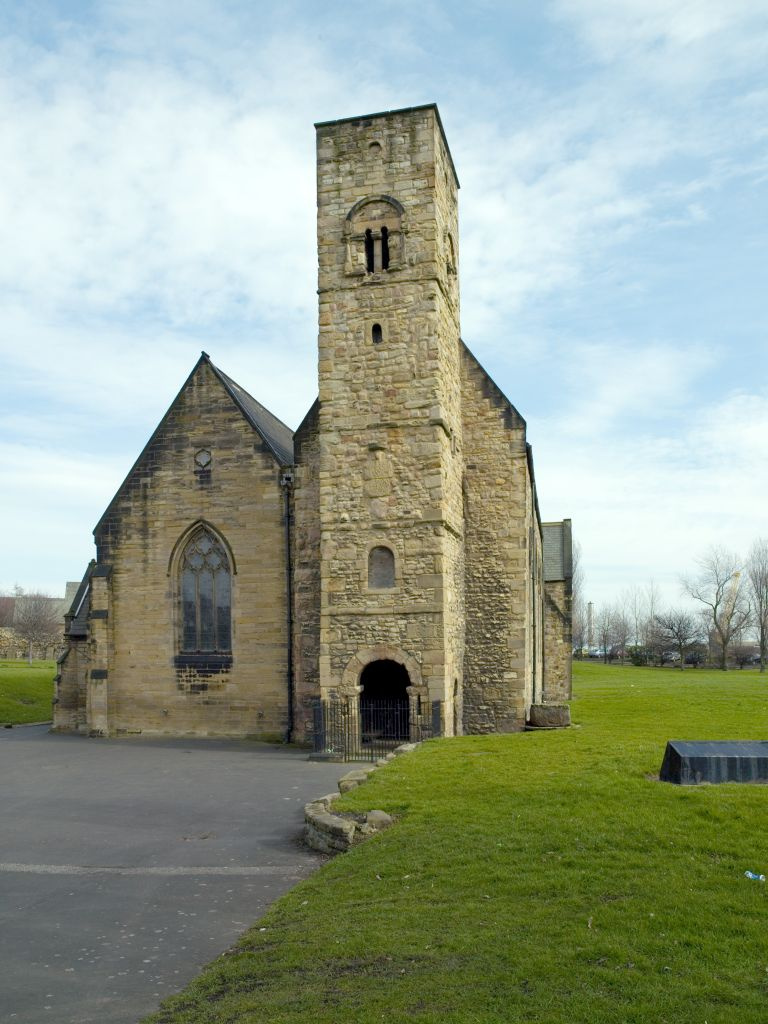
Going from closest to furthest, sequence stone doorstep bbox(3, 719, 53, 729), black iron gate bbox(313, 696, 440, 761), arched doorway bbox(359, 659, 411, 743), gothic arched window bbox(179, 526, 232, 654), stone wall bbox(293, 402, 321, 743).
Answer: black iron gate bbox(313, 696, 440, 761)
arched doorway bbox(359, 659, 411, 743)
stone wall bbox(293, 402, 321, 743)
gothic arched window bbox(179, 526, 232, 654)
stone doorstep bbox(3, 719, 53, 729)

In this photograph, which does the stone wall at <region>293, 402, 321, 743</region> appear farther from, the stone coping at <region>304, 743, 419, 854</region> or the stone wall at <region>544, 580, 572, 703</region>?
the stone wall at <region>544, 580, 572, 703</region>

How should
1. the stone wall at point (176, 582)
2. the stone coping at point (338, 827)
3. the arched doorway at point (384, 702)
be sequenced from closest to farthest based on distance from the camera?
the stone coping at point (338, 827), the arched doorway at point (384, 702), the stone wall at point (176, 582)

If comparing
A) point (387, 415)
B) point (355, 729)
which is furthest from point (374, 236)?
point (355, 729)

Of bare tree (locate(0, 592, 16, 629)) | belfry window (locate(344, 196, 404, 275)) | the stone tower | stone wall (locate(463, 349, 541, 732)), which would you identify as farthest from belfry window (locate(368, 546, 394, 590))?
bare tree (locate(0, 592, 16, 629))

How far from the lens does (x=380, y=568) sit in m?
21.2

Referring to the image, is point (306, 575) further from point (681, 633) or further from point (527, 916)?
point (681, 633)

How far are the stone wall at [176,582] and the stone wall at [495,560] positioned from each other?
5309mm

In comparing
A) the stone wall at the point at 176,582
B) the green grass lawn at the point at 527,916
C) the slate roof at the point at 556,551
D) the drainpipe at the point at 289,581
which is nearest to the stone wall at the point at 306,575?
the drainpipe at the point at 289,581

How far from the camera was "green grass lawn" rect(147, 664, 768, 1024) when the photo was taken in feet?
19.2

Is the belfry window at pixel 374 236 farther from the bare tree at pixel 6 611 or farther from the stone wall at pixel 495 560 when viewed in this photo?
the bare tree at pixel 6 611

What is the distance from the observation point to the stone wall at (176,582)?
2506 cm

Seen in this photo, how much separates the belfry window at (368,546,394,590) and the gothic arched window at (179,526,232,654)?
6.28 meters

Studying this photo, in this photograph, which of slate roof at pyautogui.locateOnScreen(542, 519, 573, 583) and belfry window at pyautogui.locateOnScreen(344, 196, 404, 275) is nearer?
belfry window at pyautogui.locateOnScreen(344, 196, 404, 275)

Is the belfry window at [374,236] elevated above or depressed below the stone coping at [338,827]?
above
